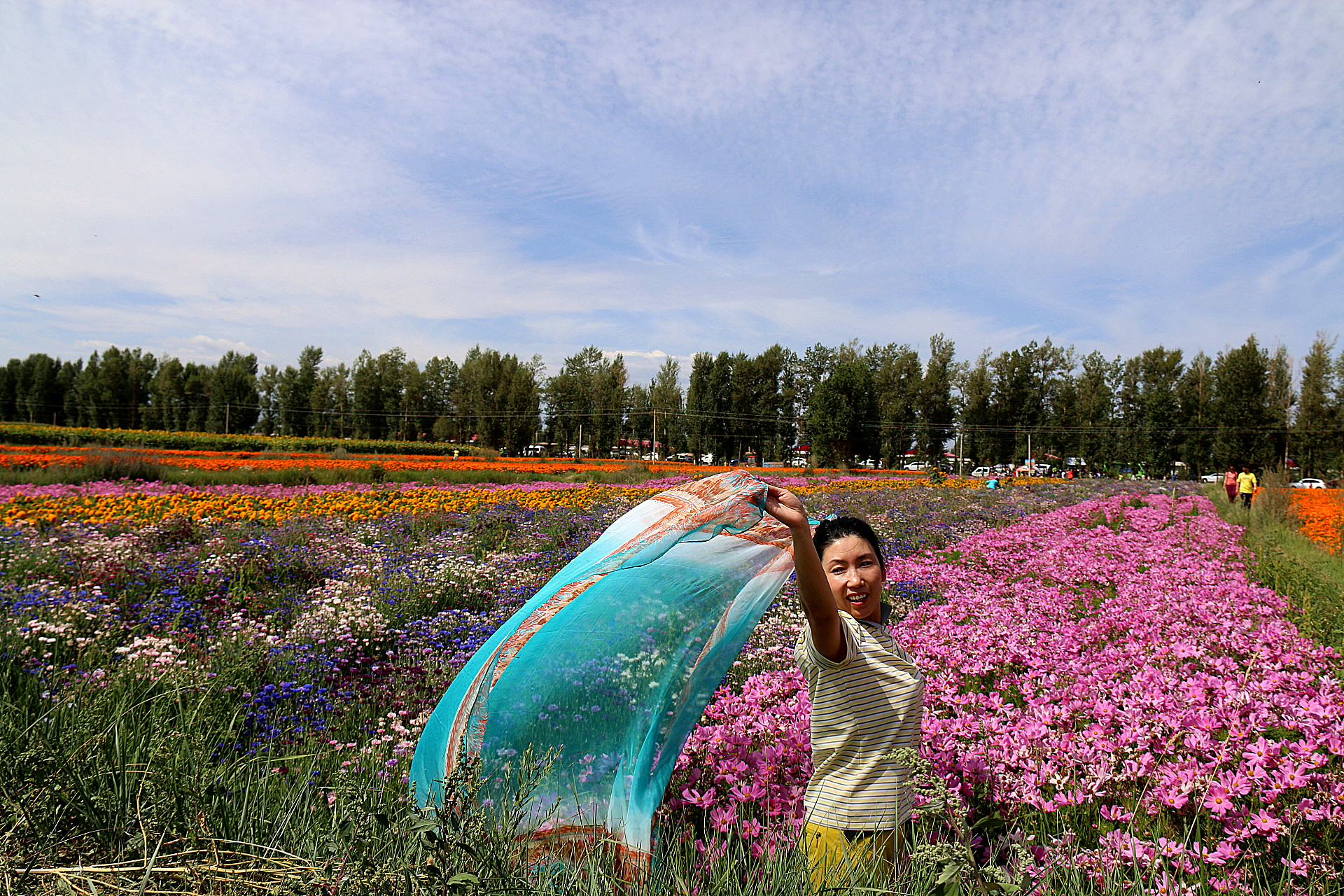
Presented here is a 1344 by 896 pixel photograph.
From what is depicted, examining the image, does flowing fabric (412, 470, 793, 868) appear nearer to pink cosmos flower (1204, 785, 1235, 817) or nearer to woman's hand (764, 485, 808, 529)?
woman's hand (764, 485, 808, 529)

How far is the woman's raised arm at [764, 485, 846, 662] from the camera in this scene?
1.78 meters

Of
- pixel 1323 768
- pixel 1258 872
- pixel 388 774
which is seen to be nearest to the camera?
pixel 1258 872

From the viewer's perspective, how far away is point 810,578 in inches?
71.0

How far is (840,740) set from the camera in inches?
80.3

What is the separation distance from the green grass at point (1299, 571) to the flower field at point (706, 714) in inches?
9.7

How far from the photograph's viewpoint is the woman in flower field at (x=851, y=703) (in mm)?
1846

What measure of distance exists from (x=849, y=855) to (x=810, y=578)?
76cm

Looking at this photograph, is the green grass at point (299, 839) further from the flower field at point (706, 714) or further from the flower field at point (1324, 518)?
the flower field at point (1324, 518)

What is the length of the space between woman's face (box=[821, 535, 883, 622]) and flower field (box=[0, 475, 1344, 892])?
70 cm

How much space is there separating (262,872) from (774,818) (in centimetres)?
150

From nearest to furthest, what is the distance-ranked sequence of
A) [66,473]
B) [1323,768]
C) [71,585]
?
[1323,768]
[71,585]
[66,473]

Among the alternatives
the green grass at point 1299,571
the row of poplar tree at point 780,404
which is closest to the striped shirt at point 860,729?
the green grass at point 1299,571

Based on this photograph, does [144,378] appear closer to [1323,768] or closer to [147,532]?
[147,532]

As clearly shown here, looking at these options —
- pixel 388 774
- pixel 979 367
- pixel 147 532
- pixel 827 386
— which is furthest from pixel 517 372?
pixel 388 774
